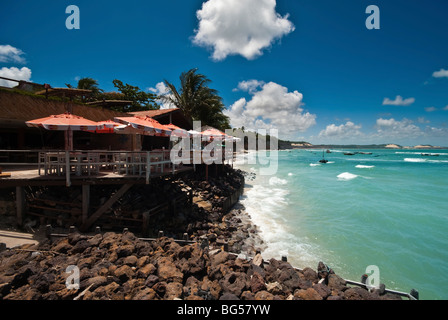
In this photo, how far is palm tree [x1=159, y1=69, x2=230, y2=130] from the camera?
2291 centimetres

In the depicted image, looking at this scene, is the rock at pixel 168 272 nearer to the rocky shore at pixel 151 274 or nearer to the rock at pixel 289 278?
the rocky shore at pixel 151 274

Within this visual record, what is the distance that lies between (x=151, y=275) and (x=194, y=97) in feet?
69.9

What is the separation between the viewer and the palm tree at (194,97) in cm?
2291

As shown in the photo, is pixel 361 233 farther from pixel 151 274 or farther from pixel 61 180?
pixel 61 180

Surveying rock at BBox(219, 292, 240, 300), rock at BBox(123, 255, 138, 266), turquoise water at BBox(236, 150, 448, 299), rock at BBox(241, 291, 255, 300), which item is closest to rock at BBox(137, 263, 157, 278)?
rock at BBox(123, 255, 138, 266)

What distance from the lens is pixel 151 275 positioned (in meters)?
4.32

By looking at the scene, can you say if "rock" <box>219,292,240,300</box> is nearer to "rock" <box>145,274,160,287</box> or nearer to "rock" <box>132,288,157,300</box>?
"rock" <box>132,288,157,300</box>

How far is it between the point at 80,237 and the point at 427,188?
117 ft

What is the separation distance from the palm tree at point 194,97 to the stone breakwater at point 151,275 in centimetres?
1932

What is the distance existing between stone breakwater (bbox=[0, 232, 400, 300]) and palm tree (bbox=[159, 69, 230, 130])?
19.3m

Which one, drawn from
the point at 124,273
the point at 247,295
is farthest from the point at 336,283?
the point at 124,273

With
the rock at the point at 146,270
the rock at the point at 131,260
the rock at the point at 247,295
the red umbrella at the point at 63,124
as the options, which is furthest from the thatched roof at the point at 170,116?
the rock at the point at 247,295

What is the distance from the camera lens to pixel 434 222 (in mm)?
13586
